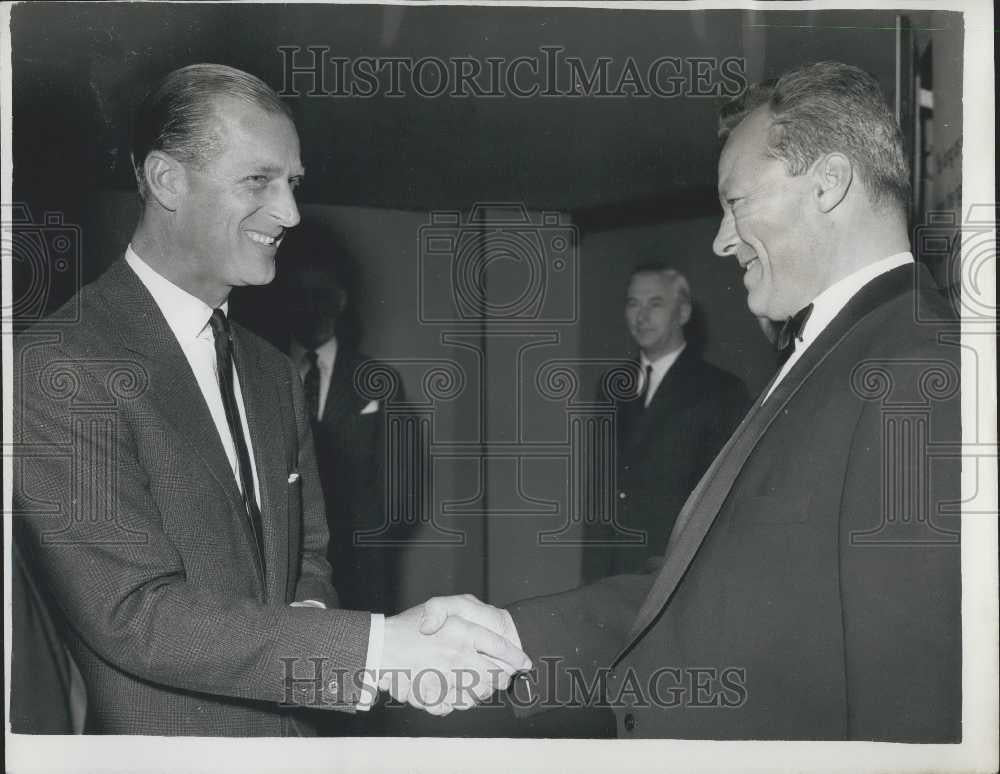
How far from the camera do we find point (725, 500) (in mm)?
1654

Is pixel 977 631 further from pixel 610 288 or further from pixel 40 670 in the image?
pixel 40 670

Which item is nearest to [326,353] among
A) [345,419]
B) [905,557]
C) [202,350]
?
[345,419]

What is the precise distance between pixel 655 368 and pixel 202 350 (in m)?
0.78

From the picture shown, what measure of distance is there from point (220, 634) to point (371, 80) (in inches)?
37.3

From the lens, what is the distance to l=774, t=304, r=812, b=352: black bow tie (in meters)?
1.70

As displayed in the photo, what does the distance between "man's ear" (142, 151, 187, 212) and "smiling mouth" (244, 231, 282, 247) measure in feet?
0.42

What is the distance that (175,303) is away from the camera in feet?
5.55

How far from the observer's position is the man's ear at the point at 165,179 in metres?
1.73

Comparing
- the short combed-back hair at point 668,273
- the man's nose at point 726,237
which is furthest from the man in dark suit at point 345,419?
the man's nose at point 726,237

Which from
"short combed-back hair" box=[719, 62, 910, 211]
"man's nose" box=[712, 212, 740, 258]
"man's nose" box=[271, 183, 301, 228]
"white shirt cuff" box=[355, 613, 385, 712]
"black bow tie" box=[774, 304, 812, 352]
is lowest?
"white shirt cuff" box=[355, 613, 385, 712]

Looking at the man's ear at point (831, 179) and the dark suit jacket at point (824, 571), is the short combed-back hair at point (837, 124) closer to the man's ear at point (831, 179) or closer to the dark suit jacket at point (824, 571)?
the man's ear at point (831, 179)

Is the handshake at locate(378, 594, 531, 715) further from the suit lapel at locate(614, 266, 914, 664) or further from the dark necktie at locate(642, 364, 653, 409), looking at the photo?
the dark necktie at locate(642, 364, 653, 409)

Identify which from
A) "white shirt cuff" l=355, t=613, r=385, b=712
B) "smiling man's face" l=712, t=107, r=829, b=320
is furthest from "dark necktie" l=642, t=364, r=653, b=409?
"white shirt cuff" l=355, t=613, r=385, b=712

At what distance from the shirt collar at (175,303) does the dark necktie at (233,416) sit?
25mm
